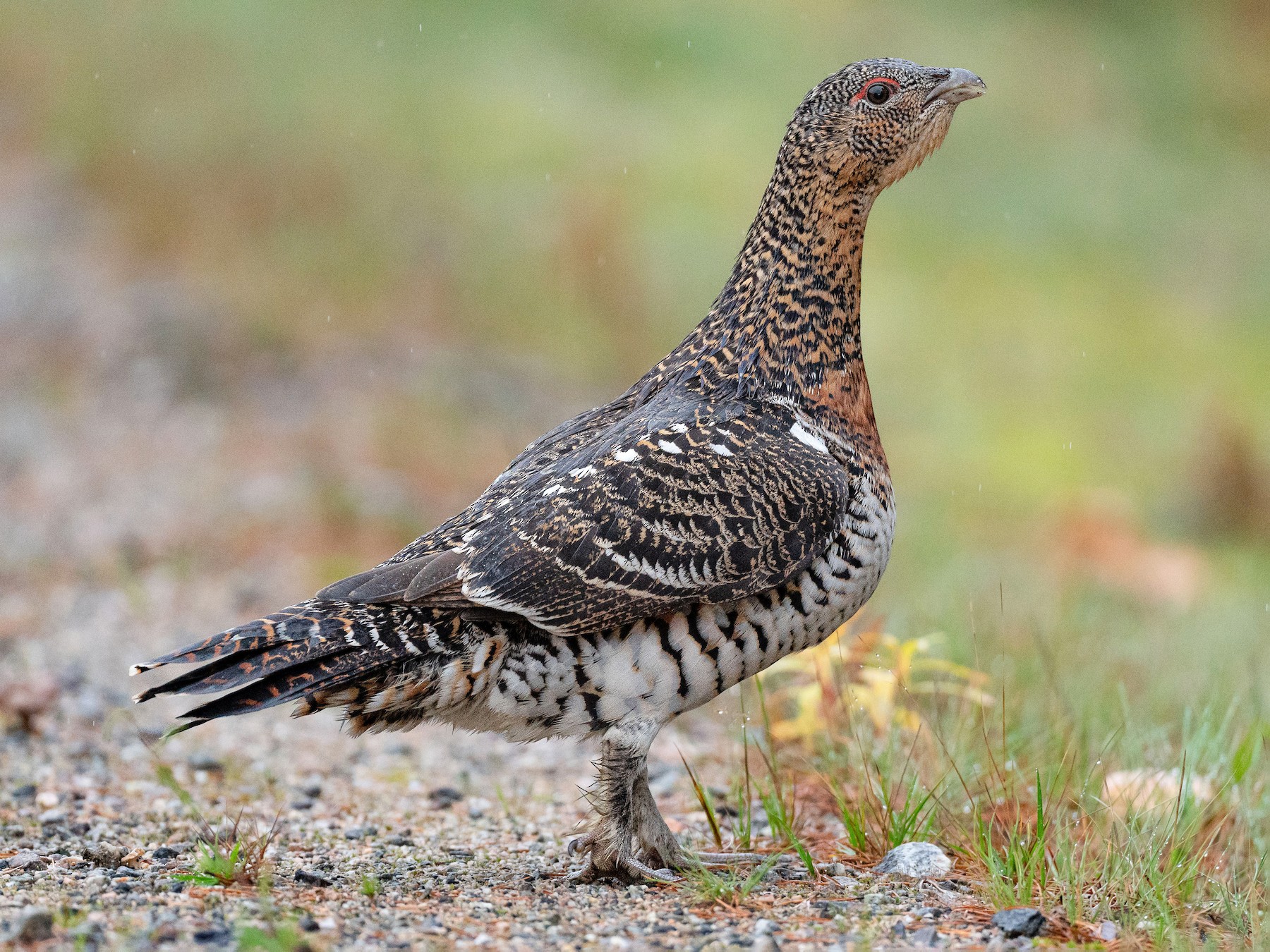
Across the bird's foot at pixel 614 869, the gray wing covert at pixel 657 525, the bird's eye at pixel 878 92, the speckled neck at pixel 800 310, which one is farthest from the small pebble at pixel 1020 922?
the bird's eye at pixel 878 92

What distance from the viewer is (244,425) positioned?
33.2ft

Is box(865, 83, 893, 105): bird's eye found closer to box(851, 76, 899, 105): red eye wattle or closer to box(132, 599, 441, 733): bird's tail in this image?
box(851, 76, 899, 105): red eye wattle

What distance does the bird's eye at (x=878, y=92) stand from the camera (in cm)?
433

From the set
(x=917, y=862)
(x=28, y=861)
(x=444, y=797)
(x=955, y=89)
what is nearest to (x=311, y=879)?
(x=28, y=861)

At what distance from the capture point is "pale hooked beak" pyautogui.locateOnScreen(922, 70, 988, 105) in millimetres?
4363

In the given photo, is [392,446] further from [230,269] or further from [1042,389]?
[1042,389]

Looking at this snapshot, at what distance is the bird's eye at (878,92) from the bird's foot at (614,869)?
2.41 m

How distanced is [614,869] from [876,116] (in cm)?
242

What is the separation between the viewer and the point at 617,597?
3.74 metres

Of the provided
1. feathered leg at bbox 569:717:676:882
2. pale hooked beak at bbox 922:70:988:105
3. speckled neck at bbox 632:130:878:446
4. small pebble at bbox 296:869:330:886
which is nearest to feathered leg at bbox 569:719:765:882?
feathered leg at bbox 569:717:676:882

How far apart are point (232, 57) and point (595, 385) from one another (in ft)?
24.3

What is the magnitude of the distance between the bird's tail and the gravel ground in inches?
20.2

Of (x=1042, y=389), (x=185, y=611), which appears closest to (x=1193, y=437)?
(x=1042, y=389)

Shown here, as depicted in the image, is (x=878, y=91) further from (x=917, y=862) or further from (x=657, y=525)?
(x=917, y=862)
